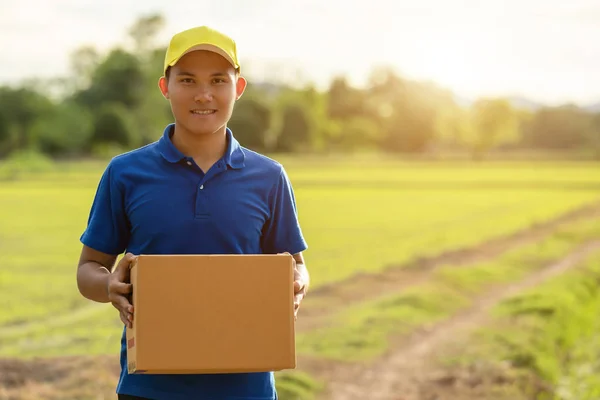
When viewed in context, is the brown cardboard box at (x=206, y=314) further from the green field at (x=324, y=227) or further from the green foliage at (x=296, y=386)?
the green field at (x=324, y=227)

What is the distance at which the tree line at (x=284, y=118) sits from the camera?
2736 inches

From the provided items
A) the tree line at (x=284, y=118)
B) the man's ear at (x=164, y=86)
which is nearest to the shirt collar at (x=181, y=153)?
the man's ear at (x=164, y=86)

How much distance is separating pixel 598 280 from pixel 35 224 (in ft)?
47.6

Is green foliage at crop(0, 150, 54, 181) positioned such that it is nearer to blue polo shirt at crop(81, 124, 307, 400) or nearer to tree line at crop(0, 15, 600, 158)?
tree line at crop(0, 15, 600, 158)

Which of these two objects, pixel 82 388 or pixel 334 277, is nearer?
pixel 82 388

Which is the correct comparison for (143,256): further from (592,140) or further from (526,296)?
(592,140)

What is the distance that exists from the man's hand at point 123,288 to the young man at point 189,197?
10 centimetres

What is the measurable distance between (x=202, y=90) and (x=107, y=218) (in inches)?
18.7

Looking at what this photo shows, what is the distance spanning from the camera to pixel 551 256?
692 inches

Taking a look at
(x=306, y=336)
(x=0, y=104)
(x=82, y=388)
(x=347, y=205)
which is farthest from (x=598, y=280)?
(x=0, y=104)

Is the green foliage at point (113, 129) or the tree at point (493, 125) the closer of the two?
the green foliage at point (113, 129)

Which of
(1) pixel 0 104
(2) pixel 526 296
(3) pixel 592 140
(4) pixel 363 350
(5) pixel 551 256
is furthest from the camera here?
(3) pixel 592 140

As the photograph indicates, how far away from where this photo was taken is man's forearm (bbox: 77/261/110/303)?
2.75 metres

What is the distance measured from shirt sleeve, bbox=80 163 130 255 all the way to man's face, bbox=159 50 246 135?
0.91 ft
